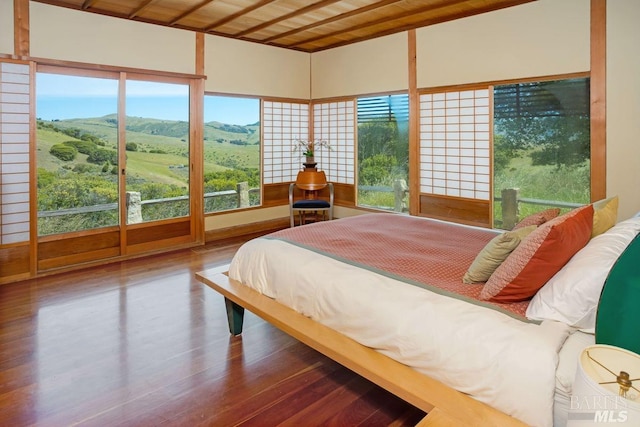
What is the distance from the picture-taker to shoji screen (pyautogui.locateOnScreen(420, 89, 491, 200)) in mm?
4473

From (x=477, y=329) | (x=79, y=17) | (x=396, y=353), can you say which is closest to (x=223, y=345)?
(x=396, y=353)

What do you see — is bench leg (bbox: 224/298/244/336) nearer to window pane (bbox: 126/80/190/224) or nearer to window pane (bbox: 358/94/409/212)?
window pane (bbox: 126/80/190/224)

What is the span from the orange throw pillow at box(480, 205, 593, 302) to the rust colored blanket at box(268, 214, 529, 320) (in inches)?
2.3

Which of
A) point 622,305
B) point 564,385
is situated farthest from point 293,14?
point 564,385

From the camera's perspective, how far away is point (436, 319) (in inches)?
63.9

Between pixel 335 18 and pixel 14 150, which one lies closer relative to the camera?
pixel 14 150

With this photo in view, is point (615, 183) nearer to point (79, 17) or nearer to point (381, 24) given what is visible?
point (381, 24)

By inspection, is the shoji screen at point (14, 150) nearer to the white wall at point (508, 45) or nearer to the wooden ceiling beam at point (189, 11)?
the wooden ceiling beam at point (189, 11)

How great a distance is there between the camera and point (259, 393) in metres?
2.09

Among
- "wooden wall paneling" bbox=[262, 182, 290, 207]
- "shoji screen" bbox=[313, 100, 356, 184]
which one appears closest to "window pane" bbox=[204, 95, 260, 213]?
"wooden wall paneling" bbox=[262, 182, 290, 207]

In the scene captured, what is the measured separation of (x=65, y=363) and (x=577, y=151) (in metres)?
4.63

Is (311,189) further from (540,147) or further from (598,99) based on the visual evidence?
(598,99)

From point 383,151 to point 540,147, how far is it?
1.97m

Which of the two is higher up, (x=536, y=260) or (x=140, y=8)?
(x=140, y=8)
